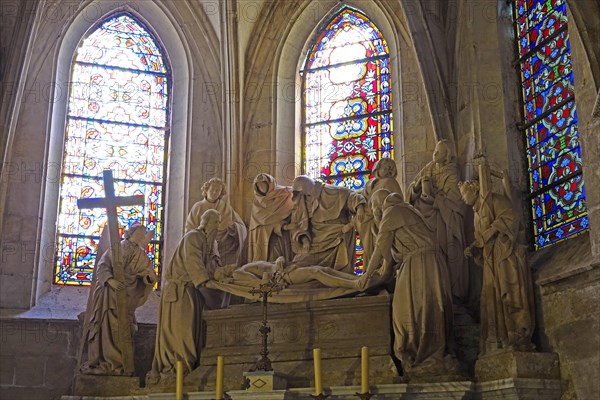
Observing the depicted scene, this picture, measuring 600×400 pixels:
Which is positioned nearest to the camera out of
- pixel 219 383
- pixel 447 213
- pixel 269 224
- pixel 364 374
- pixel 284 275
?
pixel 364 374

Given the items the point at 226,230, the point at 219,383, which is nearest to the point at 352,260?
the point at 226,230

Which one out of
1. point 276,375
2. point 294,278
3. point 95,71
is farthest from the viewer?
point 95,71

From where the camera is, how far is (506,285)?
9.84 metres

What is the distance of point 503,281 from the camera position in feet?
32.4

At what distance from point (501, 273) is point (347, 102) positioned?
4614 mm

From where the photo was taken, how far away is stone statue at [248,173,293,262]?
37.6ft

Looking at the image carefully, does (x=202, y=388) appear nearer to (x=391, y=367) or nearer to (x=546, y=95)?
(x=391, y=367)

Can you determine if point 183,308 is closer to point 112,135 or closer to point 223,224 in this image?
point 223,224

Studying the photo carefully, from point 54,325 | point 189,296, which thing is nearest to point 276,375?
point 189,296

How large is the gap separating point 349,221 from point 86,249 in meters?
3.79

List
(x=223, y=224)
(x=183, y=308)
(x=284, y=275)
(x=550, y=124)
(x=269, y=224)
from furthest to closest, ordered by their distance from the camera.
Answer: (x=223, y=224) → (x=269, y=224) → (x=550, y=124) → (x=183, y=308) → (x=284, y=275)

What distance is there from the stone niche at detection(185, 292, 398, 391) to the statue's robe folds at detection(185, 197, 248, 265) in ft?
3.43

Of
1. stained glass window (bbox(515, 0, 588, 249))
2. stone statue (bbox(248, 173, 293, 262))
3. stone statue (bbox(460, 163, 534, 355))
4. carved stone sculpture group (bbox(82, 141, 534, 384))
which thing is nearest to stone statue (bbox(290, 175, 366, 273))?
carved stone sculpture group (bbox(82, 141, 534, 384))

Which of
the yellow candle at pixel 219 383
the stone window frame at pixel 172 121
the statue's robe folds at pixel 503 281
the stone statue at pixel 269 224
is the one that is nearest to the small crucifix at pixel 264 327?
the yellow candle at pixel 219 383
